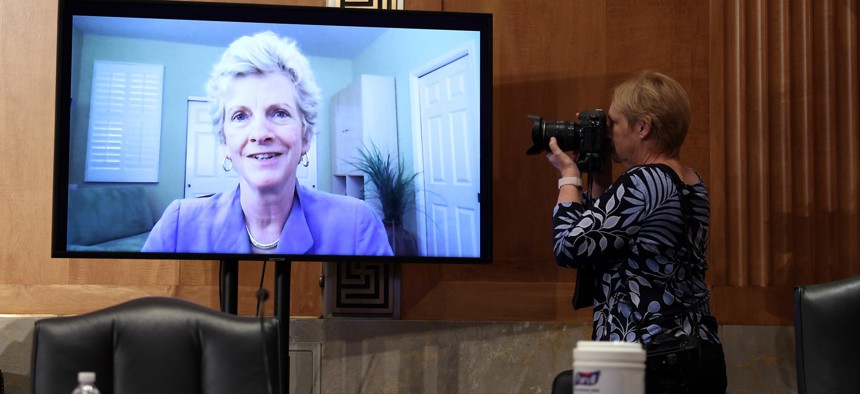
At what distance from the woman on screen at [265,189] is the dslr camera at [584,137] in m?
0.62

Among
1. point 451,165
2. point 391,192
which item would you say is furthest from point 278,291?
point 451,165

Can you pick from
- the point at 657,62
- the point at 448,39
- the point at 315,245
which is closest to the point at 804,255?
the point at 657,62

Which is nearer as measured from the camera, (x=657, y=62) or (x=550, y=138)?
(x=550, y=138)

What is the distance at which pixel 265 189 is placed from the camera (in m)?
3.22

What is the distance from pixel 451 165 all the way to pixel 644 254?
0.80 m

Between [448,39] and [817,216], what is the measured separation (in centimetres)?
141

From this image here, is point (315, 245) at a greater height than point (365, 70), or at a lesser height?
lesser

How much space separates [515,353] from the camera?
3510 mm

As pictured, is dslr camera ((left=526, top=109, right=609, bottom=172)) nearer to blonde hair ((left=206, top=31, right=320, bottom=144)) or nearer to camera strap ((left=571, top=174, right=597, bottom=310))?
camera strap ((left=571, top=174, right=597, bottom=310))

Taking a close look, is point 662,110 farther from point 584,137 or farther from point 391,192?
point 391,192

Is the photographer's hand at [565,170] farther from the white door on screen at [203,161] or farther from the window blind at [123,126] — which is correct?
the window blind at [123,126]

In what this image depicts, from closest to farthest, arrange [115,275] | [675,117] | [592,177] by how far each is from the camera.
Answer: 1. [675,117]
2. [592,177]
3. [115,275]

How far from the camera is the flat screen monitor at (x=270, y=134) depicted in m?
3.20

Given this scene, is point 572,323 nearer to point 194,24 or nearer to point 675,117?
point 675,117
